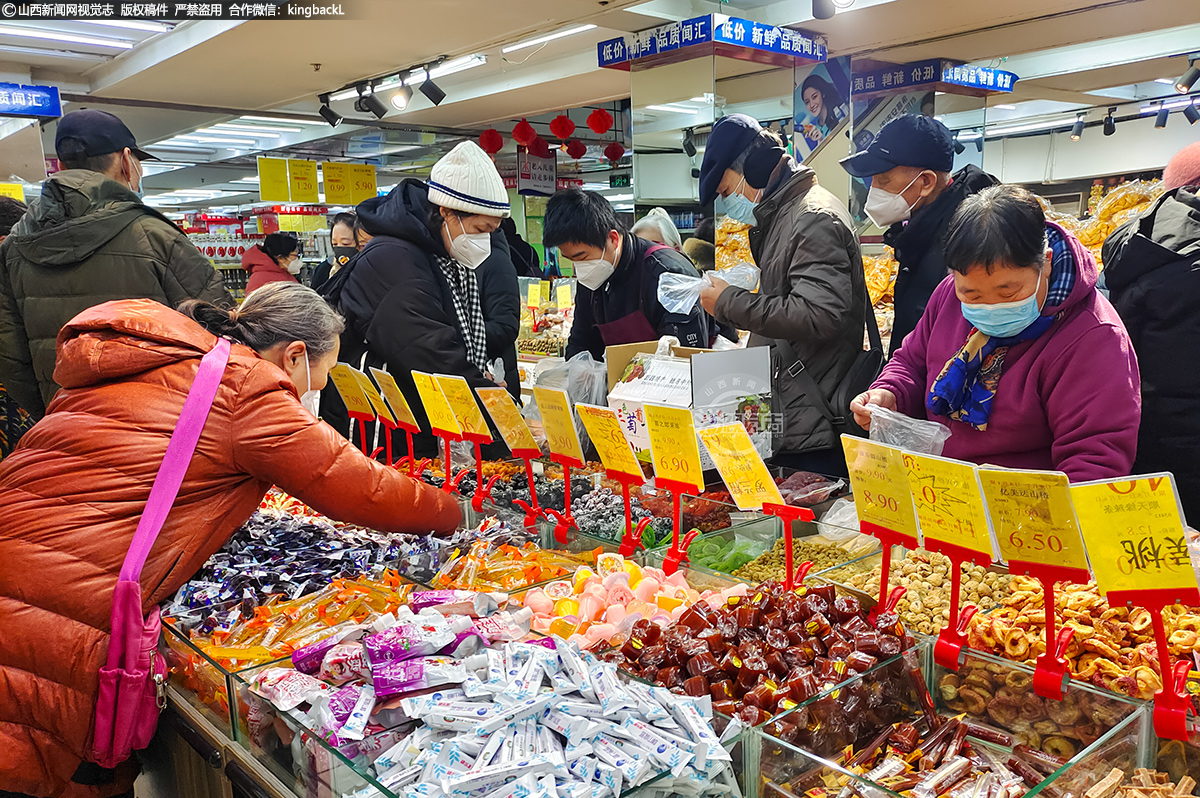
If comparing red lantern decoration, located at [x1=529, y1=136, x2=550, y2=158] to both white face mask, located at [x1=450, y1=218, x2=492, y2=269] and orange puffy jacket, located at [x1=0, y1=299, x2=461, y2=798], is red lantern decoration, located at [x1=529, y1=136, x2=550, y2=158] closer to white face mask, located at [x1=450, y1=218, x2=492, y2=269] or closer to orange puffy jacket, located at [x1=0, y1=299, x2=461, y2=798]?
white face mask, located at [x1=450, y1=218, x2=492, y2=269]

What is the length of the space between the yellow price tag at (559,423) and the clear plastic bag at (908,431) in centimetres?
77

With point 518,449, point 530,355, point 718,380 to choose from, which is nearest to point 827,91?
point 530,355

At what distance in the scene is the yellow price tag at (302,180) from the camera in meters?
9.71

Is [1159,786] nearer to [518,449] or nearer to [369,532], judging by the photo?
[518,449]

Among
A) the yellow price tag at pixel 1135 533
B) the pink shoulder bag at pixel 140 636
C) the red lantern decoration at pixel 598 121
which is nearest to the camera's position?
the yellow price tag at pixel 1135 533

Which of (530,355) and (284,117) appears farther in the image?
(284,117)

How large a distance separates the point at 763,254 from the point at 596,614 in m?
1.54

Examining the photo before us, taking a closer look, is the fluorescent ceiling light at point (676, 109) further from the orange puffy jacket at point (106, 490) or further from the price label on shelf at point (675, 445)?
the orange puffy jacket at point (106, 490)

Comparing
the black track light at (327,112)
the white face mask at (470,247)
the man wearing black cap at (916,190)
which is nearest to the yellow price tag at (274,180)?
the black track light at (327,112)

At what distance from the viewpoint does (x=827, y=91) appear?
6176mm

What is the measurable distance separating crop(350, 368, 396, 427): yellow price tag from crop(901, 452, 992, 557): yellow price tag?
7.11 feet

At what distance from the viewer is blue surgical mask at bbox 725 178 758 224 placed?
3096 mm

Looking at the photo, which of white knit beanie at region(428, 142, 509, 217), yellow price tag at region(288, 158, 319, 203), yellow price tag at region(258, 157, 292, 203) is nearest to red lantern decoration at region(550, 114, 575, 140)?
yellow price tag at region(288, 158, 319, 203)

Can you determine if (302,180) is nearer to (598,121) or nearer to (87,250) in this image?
(598,121)
